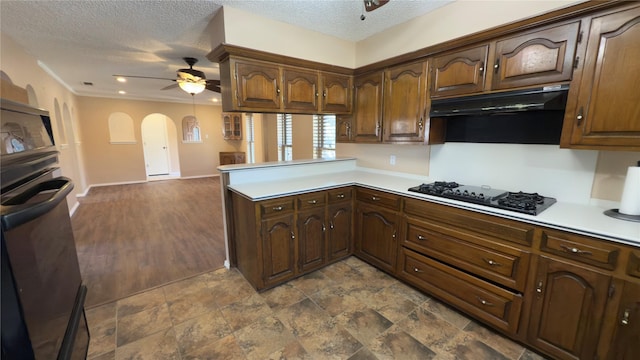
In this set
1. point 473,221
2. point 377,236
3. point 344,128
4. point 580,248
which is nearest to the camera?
point 580,248

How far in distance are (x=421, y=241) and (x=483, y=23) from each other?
186 cm

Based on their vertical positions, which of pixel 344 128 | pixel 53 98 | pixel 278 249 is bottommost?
pixel 278 249

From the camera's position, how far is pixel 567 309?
1.58 m

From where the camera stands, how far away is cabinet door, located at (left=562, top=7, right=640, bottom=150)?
1487 mm

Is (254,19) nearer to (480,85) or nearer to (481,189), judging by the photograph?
(480,85)

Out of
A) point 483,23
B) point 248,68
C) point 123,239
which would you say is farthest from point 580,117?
point 123,239

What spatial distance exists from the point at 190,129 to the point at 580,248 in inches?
349

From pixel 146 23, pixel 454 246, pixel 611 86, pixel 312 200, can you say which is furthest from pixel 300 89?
pixel 611 86

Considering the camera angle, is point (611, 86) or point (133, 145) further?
point (133, 145)

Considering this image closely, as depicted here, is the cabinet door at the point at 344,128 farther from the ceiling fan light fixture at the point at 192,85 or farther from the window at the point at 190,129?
the window at the point at 190,129

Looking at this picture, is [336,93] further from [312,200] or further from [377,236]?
[377,236]

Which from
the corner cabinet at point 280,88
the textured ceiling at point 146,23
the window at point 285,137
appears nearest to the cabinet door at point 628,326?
the textured ceiling at point 146,23

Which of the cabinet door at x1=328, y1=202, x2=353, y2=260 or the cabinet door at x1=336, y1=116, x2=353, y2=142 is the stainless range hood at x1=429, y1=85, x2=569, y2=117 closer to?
the cabinet door at x1=336, y1=116, x2=353, y2=142

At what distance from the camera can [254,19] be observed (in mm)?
2426
